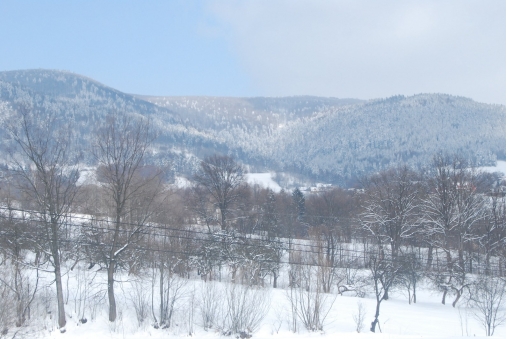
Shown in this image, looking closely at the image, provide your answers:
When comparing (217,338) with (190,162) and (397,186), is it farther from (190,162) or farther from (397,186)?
(190,162)

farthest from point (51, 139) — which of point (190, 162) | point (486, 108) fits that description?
point (486, 108)

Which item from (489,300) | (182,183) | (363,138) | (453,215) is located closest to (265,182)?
(182,183)

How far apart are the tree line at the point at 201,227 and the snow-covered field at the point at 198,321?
67 centimetres

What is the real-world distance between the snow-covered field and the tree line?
2.18ft

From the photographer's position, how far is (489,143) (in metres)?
141

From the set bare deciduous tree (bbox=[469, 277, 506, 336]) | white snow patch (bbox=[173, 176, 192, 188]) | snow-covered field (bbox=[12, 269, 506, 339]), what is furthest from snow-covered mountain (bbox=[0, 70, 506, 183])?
bare deciduous tree (bbox=[469, 277, 506, 336])

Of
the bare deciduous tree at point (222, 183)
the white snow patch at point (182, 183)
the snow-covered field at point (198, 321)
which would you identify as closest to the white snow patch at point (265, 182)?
the white snow patch at point (182, 183)

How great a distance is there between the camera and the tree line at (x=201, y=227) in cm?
1897

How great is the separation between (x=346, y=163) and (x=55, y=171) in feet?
468

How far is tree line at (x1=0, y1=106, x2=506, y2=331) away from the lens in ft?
62.2

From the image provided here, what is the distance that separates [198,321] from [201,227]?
67.1ft

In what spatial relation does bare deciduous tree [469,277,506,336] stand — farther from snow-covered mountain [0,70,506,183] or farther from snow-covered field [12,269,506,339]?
snow-covered mountain [0,70,506,183]

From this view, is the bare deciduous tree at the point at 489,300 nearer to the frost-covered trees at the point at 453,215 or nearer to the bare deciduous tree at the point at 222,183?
the frost-covered trees at the point at 453,215

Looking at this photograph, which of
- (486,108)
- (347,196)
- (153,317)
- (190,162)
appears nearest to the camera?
(153,317)
